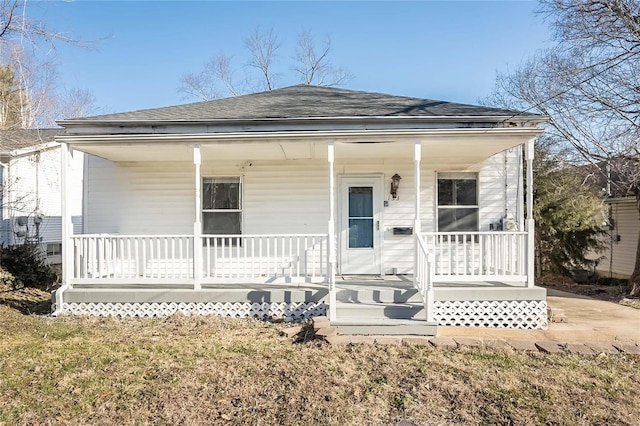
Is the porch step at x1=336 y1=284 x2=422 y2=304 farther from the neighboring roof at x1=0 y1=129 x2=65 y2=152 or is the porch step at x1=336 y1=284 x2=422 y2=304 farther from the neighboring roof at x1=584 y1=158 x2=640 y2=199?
the neighboring roof at x1=0 y1=129 x2=65 y2=152

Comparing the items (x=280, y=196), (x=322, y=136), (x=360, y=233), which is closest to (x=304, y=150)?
(x=322, y=136)

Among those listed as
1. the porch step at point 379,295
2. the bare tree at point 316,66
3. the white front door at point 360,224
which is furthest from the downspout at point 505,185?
the bare tree at point 316,66

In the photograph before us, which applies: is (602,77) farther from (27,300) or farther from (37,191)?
(37,191)

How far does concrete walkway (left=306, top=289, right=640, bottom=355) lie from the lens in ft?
17.1

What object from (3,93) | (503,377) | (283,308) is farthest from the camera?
(3,93)

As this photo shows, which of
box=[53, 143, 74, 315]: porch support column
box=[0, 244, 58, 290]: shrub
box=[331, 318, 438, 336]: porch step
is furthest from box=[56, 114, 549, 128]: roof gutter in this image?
box=[0, 244, 58, 290]: shrub

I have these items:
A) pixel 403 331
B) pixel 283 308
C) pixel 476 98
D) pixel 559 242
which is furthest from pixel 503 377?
pixel 476 98

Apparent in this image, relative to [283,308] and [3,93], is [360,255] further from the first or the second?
[3,93]

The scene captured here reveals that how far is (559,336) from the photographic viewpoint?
6.02 m

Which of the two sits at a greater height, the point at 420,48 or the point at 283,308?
the point at 420,48

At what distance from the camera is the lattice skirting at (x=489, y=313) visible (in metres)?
6.54

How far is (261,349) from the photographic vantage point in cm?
521

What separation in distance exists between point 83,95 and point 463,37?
21.5 metres

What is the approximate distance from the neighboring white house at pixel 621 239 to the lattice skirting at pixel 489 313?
33.5 feet
